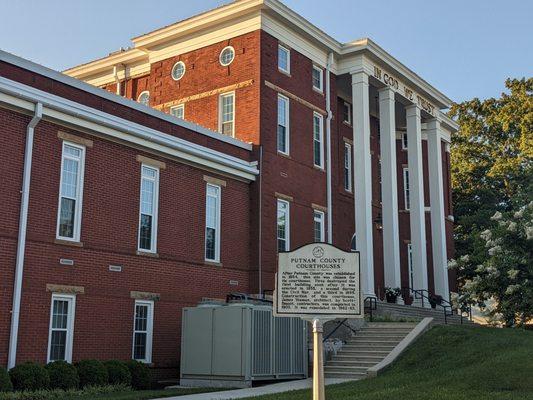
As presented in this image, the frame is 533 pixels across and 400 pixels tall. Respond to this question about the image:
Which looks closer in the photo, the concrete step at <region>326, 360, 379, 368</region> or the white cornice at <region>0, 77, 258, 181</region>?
the white cornice at <region>0, 77, 258, 181</region>

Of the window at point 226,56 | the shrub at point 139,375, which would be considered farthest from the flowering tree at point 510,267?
the shrub at point 139,375

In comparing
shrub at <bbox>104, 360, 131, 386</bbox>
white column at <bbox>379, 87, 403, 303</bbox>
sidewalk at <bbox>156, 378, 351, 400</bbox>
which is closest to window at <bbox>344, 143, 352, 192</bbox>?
white column at <bbox>379, 87, 403, 303</bbox>

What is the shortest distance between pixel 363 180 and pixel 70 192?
44.5 feet

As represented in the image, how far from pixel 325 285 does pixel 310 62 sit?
66.9 ft

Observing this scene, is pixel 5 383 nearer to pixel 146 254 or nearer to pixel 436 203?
pixel 146 254

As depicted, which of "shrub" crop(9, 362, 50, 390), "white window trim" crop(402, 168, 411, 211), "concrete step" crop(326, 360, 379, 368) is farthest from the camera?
"white window trim" crop(402, 168, 411, 211)

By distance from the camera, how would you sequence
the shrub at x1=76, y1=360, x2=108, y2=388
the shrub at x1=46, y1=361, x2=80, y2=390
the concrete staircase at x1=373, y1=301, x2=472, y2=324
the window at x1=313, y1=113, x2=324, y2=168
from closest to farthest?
the shrub at x1=46, y1=361, x2=80, y2=390 → the shrub at x1=76, y1=360, x2=108, y2=388 → the concrete staircase at x1=373, y1=301, x2=472, y2=324 → the window at x1=313, y1=113, x2=324, y2=168

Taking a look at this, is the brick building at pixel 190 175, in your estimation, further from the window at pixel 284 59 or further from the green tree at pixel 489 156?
the green tree at pixel 489 156

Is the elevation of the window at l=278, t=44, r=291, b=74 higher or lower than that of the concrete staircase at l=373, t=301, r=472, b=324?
A: higher

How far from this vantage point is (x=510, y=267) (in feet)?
84.8

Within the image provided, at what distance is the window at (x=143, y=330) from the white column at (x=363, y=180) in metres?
10.1

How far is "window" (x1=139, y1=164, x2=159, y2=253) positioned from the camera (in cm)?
2019

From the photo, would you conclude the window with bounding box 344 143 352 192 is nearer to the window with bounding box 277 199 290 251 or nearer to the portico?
the portico

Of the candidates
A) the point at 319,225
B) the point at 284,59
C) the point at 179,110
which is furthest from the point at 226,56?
the point at 319,225
